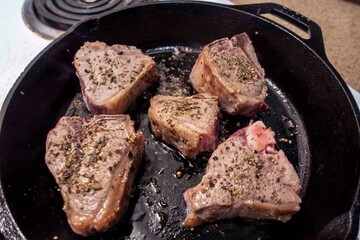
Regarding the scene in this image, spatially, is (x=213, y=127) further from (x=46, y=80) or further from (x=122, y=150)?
(x=46, y=80)

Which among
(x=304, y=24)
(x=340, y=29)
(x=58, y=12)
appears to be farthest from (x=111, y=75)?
(x=340, y=29)

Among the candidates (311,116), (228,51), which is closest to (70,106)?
(228,51)

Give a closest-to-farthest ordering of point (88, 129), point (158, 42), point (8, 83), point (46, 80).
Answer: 1. point (88, 129)
2. point (46, 80)
3. point (8, 83)
4. point (158, 42)

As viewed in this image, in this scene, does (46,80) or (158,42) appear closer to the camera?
(46,80)

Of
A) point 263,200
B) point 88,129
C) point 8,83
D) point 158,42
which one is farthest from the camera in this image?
point 158,42

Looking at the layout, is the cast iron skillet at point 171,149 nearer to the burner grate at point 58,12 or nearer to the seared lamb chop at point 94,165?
the seared lamb chop at point 94,165
